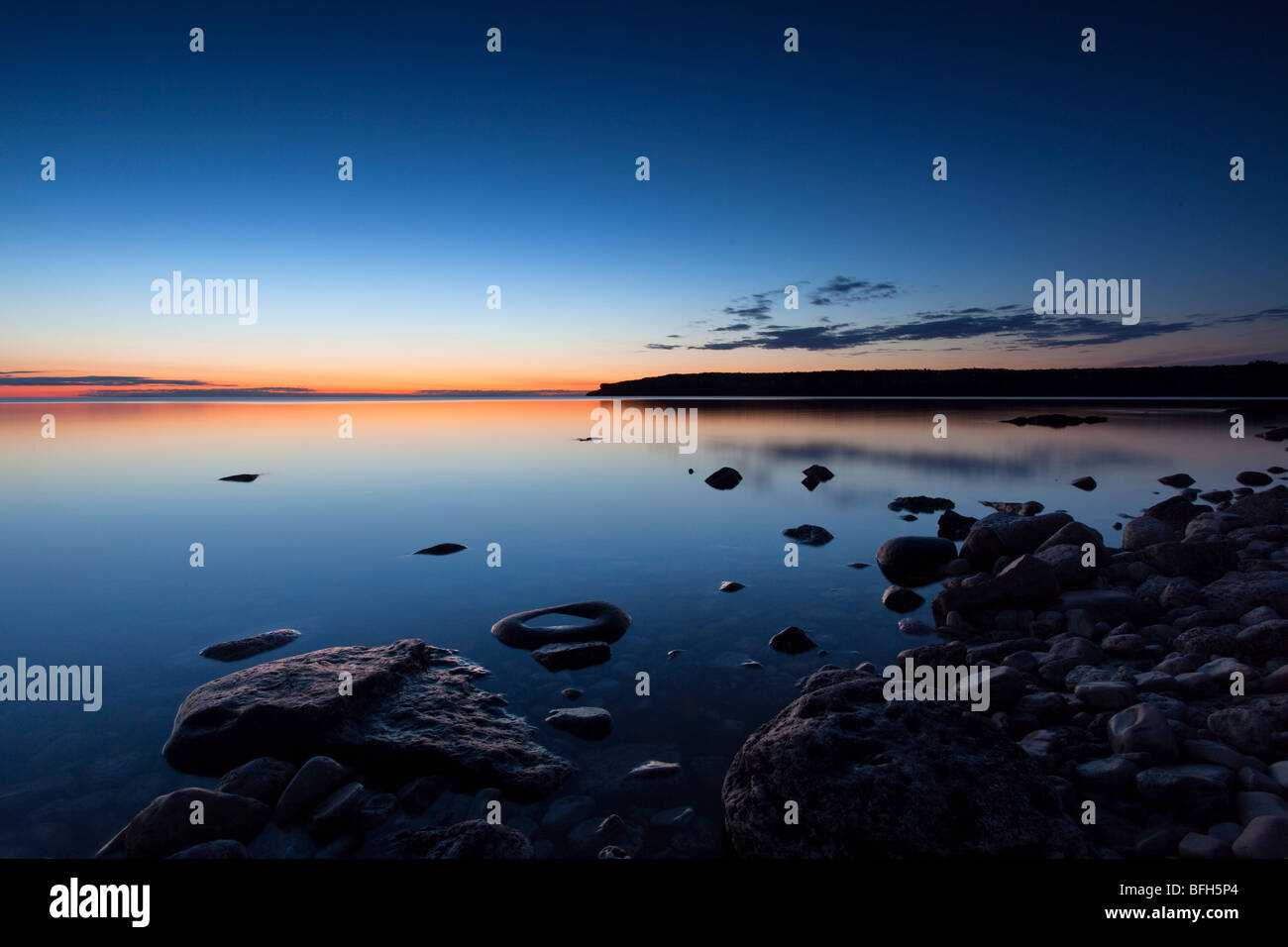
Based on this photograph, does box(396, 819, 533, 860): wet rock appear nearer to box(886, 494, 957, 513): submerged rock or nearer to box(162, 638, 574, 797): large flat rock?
box(162, 638, 574, 797): large flat rock

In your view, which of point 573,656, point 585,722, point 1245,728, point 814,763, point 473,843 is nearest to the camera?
point 473,843

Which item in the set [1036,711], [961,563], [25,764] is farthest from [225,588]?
[961,563]

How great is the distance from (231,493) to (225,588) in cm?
1201

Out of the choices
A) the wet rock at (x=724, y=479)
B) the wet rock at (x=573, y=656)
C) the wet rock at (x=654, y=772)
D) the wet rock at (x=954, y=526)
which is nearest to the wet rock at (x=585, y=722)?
the wet rock at (x=654, y=772)

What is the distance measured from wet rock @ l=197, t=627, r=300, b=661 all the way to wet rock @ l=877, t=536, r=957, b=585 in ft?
35.3

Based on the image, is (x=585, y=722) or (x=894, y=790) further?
(x=585, y=722)

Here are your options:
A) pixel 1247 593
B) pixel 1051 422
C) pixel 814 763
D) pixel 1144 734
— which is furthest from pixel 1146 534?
pixel 1051 422

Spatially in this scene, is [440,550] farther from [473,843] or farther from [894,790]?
[894,790]

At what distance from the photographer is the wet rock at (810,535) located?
46.9ft

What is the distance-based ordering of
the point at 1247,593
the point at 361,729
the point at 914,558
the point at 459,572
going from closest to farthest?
the point at 361,729 < the point at 1247,593 < the point at 914,558 < the point at 459,572

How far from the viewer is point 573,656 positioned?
25.7 ft

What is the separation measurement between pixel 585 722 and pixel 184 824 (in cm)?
340

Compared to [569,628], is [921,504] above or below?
above
